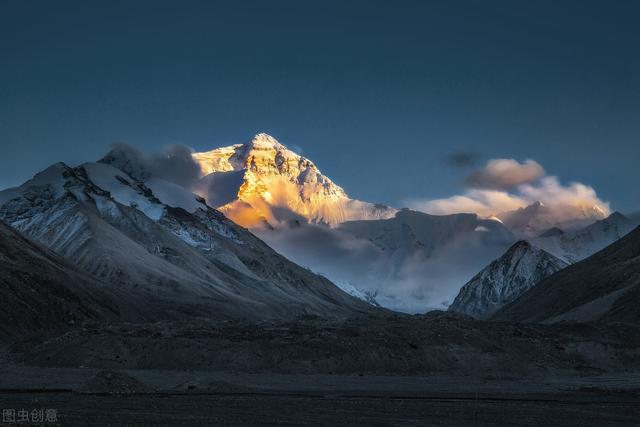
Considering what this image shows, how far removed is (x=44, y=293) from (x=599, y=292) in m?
100

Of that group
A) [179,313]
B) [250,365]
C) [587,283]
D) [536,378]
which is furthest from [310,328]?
[587,283]

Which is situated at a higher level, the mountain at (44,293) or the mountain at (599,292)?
the mountain at (599,292)

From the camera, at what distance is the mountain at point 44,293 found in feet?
366

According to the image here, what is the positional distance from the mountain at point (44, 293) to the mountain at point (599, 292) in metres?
80.8

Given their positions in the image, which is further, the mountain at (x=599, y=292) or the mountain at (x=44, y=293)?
the mountain at (x=599, y=292)

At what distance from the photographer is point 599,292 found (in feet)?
515

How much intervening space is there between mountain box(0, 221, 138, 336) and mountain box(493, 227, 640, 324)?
3179 inches

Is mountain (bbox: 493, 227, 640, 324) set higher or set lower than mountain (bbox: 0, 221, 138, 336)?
higher

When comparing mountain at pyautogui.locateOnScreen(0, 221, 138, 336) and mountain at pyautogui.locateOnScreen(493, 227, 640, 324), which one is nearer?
mountain at pyautogui.locateOnScreen(0, 221, 138, 336)

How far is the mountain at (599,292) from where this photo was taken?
133750 millimetres

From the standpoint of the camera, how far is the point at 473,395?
181 feet

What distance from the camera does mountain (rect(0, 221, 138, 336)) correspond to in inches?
4392

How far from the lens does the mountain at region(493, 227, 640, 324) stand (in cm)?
13375

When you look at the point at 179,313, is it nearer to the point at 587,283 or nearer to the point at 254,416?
the point at 587,283
